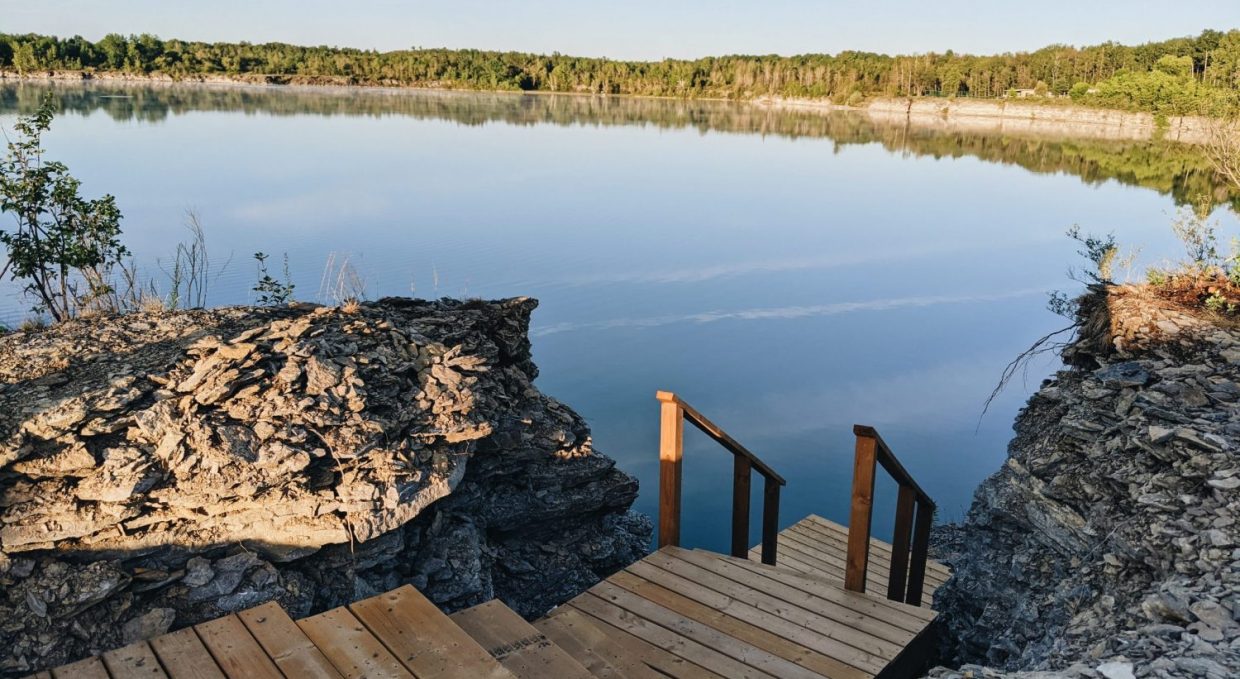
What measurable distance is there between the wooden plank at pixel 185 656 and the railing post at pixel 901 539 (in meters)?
3.79

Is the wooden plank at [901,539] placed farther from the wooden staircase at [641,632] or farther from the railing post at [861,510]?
the railing post at [861,510]

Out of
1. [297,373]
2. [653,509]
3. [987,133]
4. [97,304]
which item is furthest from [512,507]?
[987,133]

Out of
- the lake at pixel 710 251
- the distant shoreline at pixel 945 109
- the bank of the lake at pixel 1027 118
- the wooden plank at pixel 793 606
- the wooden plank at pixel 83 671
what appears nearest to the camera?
the wooden plank at pixel 83 671

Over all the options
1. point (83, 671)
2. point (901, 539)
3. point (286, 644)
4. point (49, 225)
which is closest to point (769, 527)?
point (901, 539)

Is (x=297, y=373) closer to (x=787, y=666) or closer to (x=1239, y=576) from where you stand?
(x=787, y=666)

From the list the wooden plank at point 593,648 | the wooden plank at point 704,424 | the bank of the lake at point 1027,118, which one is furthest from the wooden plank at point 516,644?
the bank of the lake at point 1027,118

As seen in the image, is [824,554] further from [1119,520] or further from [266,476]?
[266,476]

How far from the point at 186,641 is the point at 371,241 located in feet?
48.2

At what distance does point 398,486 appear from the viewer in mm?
4605

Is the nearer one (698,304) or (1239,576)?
(1239,576)

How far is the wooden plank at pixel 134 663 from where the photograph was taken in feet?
9.25

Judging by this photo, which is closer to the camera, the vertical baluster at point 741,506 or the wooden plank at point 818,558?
the vertical baluster at point 741,506

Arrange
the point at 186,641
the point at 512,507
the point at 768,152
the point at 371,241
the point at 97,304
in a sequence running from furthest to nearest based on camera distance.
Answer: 1. the point at 768,152
2. the point at 371,241
3. the point at 97,304
4. the point at 512,507
5. the point at 186,641

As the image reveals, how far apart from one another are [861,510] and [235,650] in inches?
127
